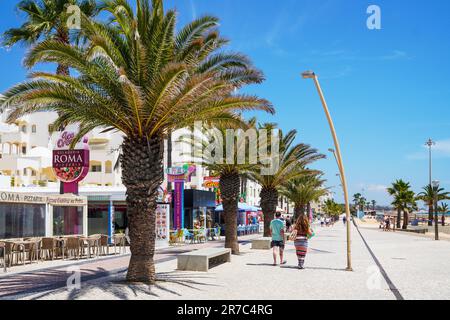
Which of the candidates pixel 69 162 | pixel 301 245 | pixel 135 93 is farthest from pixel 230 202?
pixel 135 93

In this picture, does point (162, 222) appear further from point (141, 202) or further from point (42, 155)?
point (42, 155)

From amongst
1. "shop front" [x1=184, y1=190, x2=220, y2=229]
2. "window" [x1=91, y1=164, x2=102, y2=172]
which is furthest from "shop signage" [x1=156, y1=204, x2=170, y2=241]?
"window" [x1=91, y1=164, x2=102, y2=172]

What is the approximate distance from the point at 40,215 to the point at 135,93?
10.7m

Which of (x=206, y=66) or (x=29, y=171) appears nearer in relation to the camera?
(x=206, y=66)

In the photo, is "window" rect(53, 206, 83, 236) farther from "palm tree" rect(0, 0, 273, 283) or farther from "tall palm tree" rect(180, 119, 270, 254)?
"palm tree" rect(0, 0, 273, 283)

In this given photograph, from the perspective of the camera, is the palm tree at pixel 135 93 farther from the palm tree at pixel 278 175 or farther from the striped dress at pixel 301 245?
the palm tree at pixel 278 175

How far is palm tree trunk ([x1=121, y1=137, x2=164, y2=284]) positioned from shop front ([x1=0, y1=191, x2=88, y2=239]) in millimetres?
7420

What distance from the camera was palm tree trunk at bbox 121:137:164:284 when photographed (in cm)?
1147

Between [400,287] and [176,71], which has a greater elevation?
[176,71]
